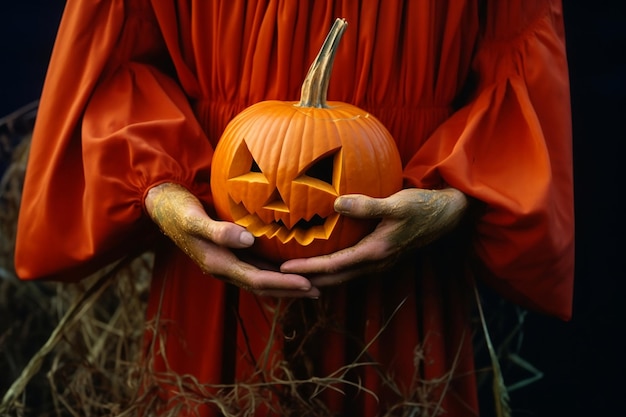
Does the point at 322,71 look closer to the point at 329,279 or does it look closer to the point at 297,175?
the point at 297,175

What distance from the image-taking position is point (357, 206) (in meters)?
1.00

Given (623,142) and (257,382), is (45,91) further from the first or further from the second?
(623,142)

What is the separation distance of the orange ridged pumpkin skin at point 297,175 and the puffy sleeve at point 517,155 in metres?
0.14

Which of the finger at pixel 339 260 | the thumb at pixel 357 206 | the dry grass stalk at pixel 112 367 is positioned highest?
the thumb at pixel 357 206

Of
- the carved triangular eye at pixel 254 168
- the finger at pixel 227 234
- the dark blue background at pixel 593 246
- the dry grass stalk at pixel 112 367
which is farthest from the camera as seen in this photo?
the dark blue background at pixel 593 246

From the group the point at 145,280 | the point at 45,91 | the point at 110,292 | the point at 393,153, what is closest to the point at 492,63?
the point at 393,153

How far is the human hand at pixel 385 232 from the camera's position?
3.34 feet

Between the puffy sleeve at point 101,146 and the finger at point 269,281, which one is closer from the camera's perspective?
the finger at point 269,281

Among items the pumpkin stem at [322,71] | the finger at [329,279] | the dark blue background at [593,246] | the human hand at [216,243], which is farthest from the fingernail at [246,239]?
the dark blue background at [593,246]

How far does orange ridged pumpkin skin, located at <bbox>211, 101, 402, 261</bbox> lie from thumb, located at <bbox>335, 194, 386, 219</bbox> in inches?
1.5

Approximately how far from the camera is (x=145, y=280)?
2041 mm

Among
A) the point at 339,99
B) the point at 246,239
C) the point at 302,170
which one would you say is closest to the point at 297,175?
the point at 302,170

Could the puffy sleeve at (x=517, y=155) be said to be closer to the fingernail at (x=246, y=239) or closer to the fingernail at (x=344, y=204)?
the fingernail at (x=344, y=204)

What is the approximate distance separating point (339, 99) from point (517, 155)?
315mm
